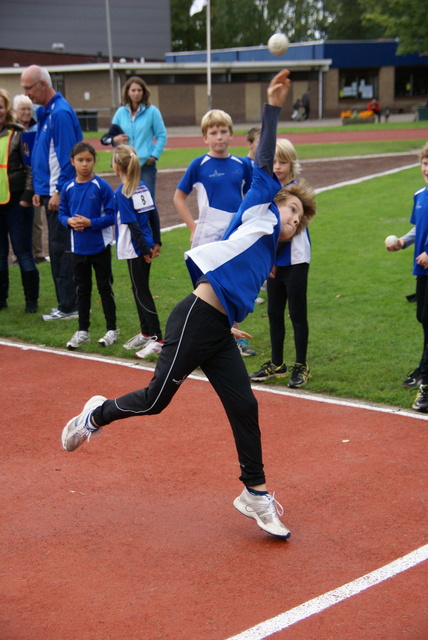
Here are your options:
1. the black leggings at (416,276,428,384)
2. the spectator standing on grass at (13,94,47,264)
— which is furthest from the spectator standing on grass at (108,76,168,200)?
the black leggings at (416,276,428,384)

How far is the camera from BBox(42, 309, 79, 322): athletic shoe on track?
30.4ft

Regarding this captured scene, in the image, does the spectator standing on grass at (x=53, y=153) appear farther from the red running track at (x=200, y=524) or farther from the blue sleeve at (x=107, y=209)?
the red running track at (x=200, y=524)

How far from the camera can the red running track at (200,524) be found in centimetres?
354

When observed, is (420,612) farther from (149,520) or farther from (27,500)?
(27,500)

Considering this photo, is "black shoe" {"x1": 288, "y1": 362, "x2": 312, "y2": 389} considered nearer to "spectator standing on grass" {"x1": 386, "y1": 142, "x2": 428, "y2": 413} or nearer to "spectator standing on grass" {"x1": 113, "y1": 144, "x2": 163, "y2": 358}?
"spectator standing on grass" {"x1": 386, "y1": 142, "x2": 428, "y2": 413}

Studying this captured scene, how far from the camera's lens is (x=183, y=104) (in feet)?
185

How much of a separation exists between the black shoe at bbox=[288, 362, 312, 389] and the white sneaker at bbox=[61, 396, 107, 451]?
249 cm

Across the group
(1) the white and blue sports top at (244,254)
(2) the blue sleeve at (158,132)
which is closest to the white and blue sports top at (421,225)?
(1) the white and blue sports top at (244,254)

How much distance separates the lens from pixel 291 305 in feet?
22.6

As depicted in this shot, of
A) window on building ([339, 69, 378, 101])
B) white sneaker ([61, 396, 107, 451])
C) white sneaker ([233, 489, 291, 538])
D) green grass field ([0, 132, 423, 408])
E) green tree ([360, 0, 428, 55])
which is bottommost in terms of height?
green grass field ([0, 132, 423, 408])

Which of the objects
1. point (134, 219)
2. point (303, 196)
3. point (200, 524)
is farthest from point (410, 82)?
point (200, 524)

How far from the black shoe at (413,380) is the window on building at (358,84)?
193 feet

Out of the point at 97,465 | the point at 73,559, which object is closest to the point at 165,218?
the point at 97,465

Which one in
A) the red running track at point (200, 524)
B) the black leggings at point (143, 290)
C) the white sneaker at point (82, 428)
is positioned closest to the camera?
the red running track at point (200, 524)
